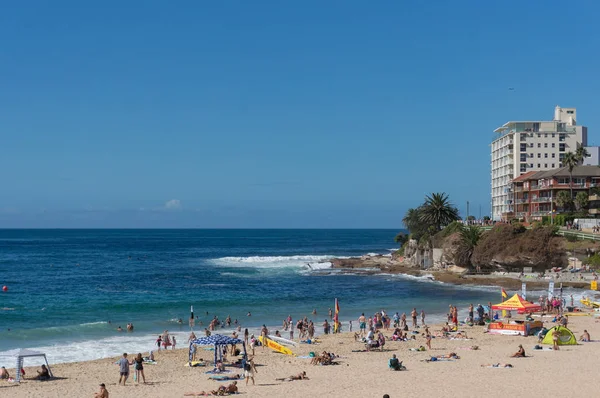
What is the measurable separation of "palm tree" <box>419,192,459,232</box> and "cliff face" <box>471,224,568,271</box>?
55.5 ft

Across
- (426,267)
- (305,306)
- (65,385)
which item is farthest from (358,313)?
(426,267)

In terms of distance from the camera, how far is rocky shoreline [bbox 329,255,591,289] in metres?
54.8

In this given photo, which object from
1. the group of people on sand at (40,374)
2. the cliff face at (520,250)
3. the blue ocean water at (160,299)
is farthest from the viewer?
the cliff face at (520,250)

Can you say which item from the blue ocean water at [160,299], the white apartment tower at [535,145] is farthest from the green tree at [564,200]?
the blue ocean water at [160,299]

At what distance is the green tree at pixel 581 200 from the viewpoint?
3118 inches

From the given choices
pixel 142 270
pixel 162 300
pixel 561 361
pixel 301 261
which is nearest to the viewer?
pixel 561 361

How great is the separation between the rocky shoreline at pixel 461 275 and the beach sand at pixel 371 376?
85.6 ft

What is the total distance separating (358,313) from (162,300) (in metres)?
17.0

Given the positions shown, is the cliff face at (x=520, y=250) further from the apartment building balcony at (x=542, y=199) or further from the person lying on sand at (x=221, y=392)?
the person lying on sand at (x=221, y=392)

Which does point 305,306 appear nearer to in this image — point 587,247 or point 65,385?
point 65,385

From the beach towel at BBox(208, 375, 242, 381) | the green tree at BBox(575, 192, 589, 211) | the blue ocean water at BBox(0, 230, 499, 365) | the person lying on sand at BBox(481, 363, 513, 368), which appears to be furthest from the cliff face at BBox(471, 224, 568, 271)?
the beach towel at BBox(208, 375, 242, 381)

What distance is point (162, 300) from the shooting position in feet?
164

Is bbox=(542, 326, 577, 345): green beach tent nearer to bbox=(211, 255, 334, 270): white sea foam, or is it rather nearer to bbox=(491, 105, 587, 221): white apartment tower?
bbox=(211, 255, 334, 270): white sea foam

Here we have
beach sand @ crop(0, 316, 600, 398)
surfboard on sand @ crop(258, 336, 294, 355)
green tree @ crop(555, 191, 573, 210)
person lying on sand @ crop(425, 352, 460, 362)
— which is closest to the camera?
beach sand @ crop(0, 316, 600, 398)
